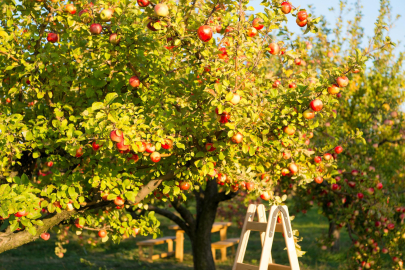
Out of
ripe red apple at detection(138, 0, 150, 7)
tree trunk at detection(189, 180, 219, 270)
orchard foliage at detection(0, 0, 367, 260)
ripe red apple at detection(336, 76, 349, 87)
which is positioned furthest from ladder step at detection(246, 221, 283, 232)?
tree trunk at detection(189, 180, 219, 270)

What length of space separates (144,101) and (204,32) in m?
1.43

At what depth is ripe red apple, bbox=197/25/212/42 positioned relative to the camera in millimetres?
3404

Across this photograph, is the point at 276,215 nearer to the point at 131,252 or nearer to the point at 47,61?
the point at 47,61

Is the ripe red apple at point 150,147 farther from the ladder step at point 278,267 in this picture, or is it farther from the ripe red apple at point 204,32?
the ladder step at point 278,267

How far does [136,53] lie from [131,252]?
9.75 metres

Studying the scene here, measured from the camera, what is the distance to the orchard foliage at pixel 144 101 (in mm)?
3600

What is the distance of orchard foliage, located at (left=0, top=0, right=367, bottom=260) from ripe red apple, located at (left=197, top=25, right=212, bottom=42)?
12 millimetres

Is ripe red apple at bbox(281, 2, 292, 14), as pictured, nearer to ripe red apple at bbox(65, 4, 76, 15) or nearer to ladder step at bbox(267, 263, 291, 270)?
ripe red apple at bbox(65, 4, 76, 15)

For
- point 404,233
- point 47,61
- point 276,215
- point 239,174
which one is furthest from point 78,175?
point 404,233

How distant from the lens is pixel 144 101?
4543 millimetres

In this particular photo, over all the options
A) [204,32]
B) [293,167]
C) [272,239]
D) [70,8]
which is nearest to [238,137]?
[204,32]

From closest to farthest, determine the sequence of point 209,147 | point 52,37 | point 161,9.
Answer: point 161,9 < point 209,147 < point 52,37

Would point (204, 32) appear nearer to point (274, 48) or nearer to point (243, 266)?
point (274, 48)

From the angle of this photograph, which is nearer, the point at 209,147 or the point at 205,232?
the point at 209,147
